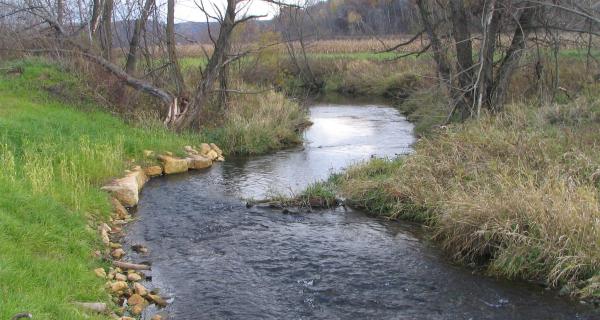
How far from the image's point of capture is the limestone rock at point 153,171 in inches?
509

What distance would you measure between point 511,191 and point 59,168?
7.50m

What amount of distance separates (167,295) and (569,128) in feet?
28.7

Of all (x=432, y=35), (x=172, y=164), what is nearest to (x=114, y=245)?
(x=172, y=164)

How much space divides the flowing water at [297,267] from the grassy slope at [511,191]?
370mm

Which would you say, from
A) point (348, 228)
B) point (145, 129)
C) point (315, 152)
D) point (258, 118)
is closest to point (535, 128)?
point (348, 228)

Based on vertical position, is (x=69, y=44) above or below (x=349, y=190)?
above

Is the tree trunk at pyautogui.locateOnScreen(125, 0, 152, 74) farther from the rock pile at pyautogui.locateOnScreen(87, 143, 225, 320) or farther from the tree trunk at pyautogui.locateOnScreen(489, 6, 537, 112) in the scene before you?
the tree trunk at pyautogui.locateOnScreen(489, 6, 537, 112)

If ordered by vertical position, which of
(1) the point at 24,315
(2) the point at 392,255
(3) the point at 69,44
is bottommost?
(2) the point at 392,255

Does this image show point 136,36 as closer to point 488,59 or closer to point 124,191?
point 124,191

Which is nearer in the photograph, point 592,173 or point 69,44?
point 592,173

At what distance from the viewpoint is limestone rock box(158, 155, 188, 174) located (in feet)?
43.8

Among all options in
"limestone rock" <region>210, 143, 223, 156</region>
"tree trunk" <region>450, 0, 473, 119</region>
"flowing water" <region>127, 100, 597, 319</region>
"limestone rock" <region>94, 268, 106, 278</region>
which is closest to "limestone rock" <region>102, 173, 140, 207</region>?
"flowing water" <region>127, 100, 597, 319</region>

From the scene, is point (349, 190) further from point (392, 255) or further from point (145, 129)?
point (145, 129)

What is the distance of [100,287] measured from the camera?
20.9ft
